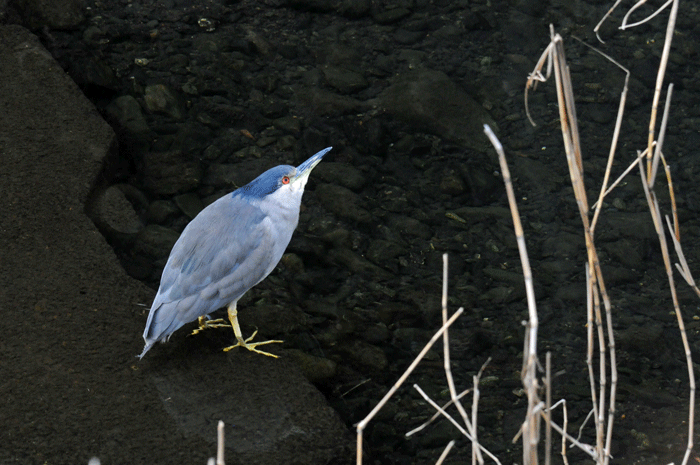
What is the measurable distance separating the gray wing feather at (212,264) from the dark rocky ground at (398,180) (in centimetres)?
20

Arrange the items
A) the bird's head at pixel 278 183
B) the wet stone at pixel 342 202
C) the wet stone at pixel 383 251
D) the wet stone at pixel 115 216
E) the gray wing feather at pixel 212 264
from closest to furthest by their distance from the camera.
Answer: the gray wing feather at pixel 212 264 < the bird's head at pixel 278 183 < the wet stone at pixel 115 216 < the wet stone at pixel 383 251 < the wet stone at pixel 342 202

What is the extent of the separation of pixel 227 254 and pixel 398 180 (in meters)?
1.64

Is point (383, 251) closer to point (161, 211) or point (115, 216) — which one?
point (161, 211)

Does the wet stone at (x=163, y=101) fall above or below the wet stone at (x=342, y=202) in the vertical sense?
above

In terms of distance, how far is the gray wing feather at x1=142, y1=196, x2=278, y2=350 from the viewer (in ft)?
8.35

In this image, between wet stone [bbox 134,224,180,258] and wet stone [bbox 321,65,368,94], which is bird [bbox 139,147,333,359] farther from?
wet stone [bbox 321,65,368,94]

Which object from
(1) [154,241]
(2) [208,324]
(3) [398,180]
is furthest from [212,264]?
(3) [398,180]

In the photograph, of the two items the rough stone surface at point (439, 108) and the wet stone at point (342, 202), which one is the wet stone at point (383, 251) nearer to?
the wet stone at point (342, 202)

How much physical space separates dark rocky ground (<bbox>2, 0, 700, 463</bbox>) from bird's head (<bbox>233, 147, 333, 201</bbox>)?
542 millimetres

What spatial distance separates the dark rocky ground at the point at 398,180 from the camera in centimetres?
302

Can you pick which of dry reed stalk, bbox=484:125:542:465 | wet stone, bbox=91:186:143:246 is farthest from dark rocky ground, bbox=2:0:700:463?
dry reed stalk, bbox=484:125:542:465

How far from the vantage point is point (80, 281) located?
2.84 meters

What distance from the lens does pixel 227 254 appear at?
8.66 ft

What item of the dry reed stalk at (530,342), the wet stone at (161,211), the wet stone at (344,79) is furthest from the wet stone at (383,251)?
the dry reed stalk at (530,342)
